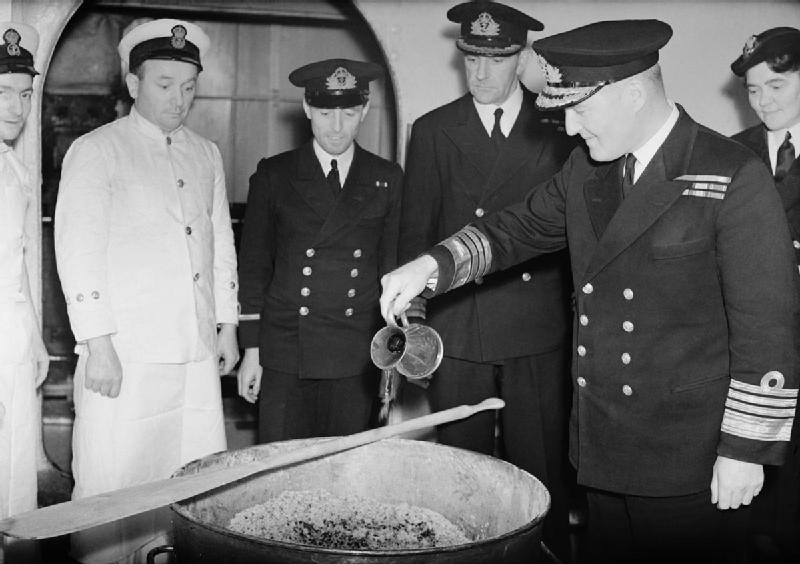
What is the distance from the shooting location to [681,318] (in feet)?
7.03

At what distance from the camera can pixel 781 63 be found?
335 cm

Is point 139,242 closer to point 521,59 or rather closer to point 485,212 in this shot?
point 485,212

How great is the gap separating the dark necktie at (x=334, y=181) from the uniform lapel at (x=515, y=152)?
606 millimetres

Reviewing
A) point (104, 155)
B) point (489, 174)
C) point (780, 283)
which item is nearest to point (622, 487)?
point (780, 283)

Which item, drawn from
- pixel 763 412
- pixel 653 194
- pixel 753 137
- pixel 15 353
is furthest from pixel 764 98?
pixel 15 353

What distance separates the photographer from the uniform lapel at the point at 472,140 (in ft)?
10.3

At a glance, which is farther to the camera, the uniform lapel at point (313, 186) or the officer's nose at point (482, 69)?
the uniform lapel at point (313, 186)

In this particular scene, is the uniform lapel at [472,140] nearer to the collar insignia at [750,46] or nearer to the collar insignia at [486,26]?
the collar insignia at [486,26]

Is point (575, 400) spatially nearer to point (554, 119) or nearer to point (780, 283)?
point (780, 283)

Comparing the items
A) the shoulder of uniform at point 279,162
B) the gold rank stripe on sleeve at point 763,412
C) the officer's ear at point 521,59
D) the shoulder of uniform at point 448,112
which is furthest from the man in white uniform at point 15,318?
the gold rank stripe on sleeve at point 763,412

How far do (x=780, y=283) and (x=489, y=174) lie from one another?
4.26ft

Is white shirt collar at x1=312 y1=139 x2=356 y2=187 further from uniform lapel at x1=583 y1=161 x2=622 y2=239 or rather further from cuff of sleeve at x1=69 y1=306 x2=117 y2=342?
uniform lapel at x1=583 y1=161 x2=622 y2=239

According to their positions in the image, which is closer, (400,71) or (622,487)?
(622,487)

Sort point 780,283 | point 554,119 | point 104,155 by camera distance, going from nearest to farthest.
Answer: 1. point 780,283
2. point 104,155
3. point 554,119
